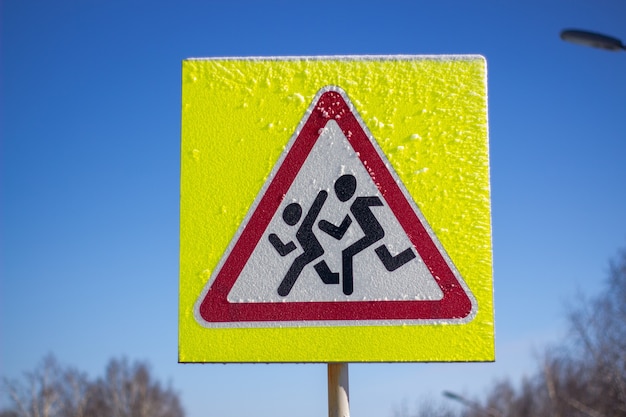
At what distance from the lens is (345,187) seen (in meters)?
2.89

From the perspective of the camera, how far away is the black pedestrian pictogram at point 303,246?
9.36 feet

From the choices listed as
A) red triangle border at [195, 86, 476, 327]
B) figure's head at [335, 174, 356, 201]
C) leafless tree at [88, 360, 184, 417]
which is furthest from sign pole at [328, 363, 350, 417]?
leafless tree at [88, 360, 184, 417]

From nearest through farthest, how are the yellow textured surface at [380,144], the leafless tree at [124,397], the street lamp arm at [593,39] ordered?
the yellow textured surface at [380,144] → the street lamp arm at [593,39] → the leafless tree at [124,397]

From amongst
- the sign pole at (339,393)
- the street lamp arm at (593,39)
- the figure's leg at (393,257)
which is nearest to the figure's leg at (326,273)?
the figure's leg at (393,257)

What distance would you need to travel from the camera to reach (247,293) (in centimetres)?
288

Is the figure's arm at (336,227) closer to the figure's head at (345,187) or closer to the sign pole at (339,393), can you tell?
the figure's head at (345,187)

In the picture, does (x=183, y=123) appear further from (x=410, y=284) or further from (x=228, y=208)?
(x=410, y=284)

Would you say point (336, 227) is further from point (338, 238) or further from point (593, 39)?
point (593, 39)

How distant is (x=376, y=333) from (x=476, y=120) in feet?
2.32

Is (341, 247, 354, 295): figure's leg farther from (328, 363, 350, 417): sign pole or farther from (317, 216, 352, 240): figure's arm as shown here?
(328, 363, 350, 417): sign pole

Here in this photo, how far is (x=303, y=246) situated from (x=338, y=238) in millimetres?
108

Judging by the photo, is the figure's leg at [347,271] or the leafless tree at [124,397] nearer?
the figure's leg at [347,271]

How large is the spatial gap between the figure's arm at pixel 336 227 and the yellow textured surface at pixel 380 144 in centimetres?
22

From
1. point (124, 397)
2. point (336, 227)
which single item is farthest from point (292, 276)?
point (124, 397)
